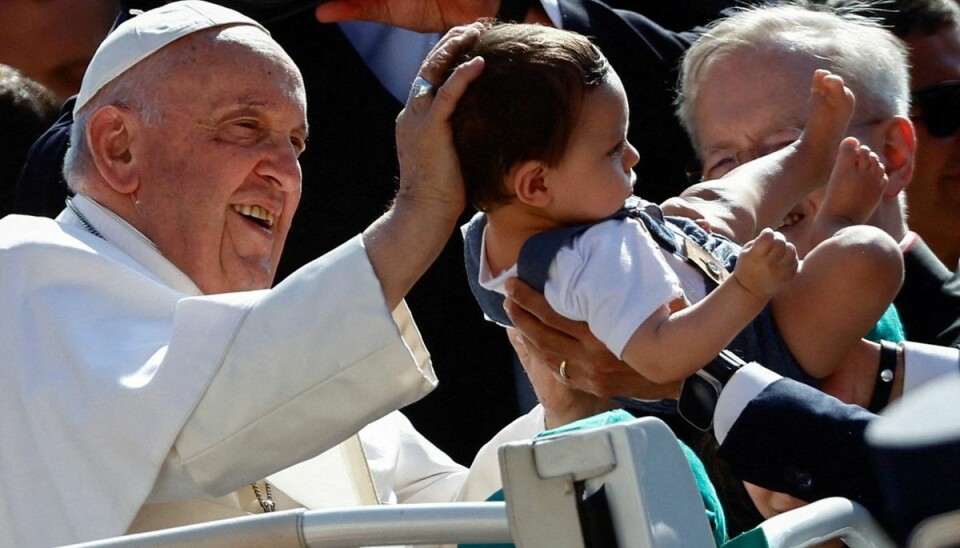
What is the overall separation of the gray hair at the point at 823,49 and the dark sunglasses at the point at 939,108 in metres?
0.30

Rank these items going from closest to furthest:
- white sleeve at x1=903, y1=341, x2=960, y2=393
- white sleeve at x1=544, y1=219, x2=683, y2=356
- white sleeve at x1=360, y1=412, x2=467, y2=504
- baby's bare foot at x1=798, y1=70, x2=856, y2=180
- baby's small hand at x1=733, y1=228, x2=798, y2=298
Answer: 1. baby's small hand at x1=733, y1=228, x2=798, y2=298
2. white sleeve at x1=544, y1=219, x2=683, y2=356
3. white sleeve at x1=903, y1=341, x2=960, y2=393
4. baby's bare foot at x1=798, y1=70, x2=856, y2=180
5. white sleeve at x1=360, y1=412, x2=467, y2=504

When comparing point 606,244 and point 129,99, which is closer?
point 606,244

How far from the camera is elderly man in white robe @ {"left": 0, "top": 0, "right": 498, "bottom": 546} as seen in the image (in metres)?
2.92

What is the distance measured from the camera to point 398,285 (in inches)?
118

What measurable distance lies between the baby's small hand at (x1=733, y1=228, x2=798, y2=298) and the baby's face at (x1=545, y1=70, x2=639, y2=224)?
1.09 ft

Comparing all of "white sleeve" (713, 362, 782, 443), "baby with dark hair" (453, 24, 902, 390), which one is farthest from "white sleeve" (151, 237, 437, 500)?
"white sleeve" (713, 362, 782, 443)

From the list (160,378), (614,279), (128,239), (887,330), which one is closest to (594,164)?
(614,279)

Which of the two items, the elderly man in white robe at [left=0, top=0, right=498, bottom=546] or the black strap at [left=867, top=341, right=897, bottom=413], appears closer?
the elderly man in white robe at [left=0, top=0, right=498, bottom=546]

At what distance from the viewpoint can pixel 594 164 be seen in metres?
3.07

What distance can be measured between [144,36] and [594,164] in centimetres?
133

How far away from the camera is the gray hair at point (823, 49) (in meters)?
3.84

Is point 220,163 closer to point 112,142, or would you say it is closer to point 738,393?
point 112,142

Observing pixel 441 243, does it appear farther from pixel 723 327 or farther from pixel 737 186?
pixel 737 186

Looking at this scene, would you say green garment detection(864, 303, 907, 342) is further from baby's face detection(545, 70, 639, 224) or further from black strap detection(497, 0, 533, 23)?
black strap detection(497, 0, 533, 23)
